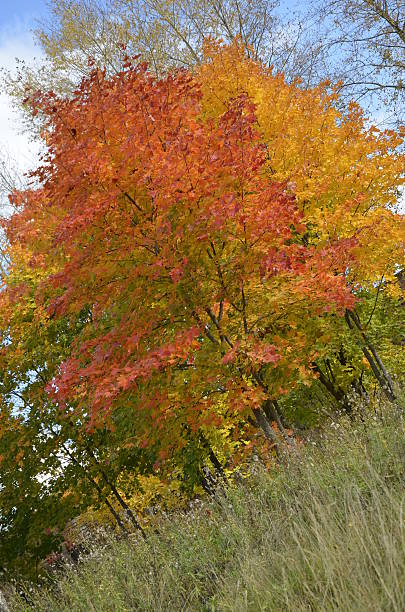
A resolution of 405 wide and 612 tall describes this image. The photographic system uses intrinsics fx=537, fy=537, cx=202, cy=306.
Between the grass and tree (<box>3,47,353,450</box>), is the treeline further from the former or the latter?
the grass

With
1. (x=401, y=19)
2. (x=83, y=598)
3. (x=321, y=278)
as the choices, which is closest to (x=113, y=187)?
(x=321, y=278)

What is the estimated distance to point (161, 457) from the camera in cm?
759

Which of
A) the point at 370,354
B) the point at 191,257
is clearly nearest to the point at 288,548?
the point at 191,257

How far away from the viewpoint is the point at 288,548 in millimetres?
4230

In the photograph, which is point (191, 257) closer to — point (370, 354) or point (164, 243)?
point (164, 243)

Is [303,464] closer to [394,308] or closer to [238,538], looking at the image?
[238,538]

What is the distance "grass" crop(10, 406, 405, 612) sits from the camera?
3.54 metres

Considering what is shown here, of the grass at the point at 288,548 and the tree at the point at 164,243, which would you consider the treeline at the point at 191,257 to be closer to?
the tree at the point at 164,243

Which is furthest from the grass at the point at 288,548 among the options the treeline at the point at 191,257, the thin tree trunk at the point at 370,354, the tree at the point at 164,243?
the thin tree trunk at the point at 370,354

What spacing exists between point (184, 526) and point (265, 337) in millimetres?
3098

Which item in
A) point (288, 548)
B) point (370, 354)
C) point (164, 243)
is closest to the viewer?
point (288, 548)

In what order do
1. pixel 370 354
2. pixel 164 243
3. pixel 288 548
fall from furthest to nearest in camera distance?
1. pixel 370 354
2. pixel 164 243
3. pixel 288 548

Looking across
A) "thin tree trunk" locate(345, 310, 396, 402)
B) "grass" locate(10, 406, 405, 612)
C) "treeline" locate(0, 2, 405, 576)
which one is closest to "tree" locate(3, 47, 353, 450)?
"treeline" locate(0, 2, 405, 576)

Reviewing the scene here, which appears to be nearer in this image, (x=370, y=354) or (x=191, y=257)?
(x=191, y=257)
